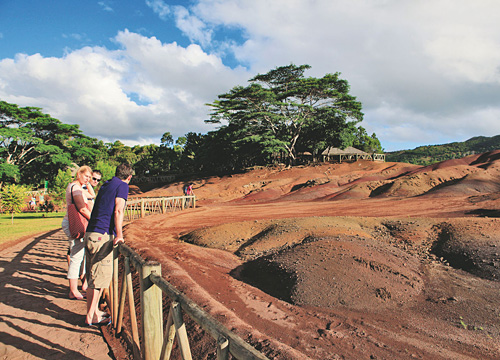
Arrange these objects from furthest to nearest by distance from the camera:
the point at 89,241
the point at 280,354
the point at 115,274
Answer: the point at 115,274
the point at 89,241
the point at 280,354

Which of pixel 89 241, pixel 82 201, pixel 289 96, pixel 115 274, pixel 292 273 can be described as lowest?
pixel 292 273

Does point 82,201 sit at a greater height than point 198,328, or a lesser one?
greater

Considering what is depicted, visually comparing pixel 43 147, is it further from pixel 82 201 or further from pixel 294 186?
pixel 82 201

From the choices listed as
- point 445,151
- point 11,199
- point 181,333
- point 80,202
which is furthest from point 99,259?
point 445,151

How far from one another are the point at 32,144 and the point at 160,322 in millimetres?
41371

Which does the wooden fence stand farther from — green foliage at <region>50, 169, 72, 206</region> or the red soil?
green foliage at <region>50, 169, 72, 206</region>

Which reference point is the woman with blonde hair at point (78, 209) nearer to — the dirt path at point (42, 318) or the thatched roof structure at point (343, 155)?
the dirt path at point (42, 318)

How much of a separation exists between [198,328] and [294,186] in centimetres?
2601

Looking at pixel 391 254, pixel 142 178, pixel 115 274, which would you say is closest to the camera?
pixel 115 274

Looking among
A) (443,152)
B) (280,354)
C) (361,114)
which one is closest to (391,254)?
(280,354)

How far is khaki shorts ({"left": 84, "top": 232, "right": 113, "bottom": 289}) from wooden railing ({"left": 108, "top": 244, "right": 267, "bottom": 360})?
0.14 meters

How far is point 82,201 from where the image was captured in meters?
4.37

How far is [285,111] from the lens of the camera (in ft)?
124

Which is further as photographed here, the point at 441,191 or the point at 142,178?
the point at 142,178
